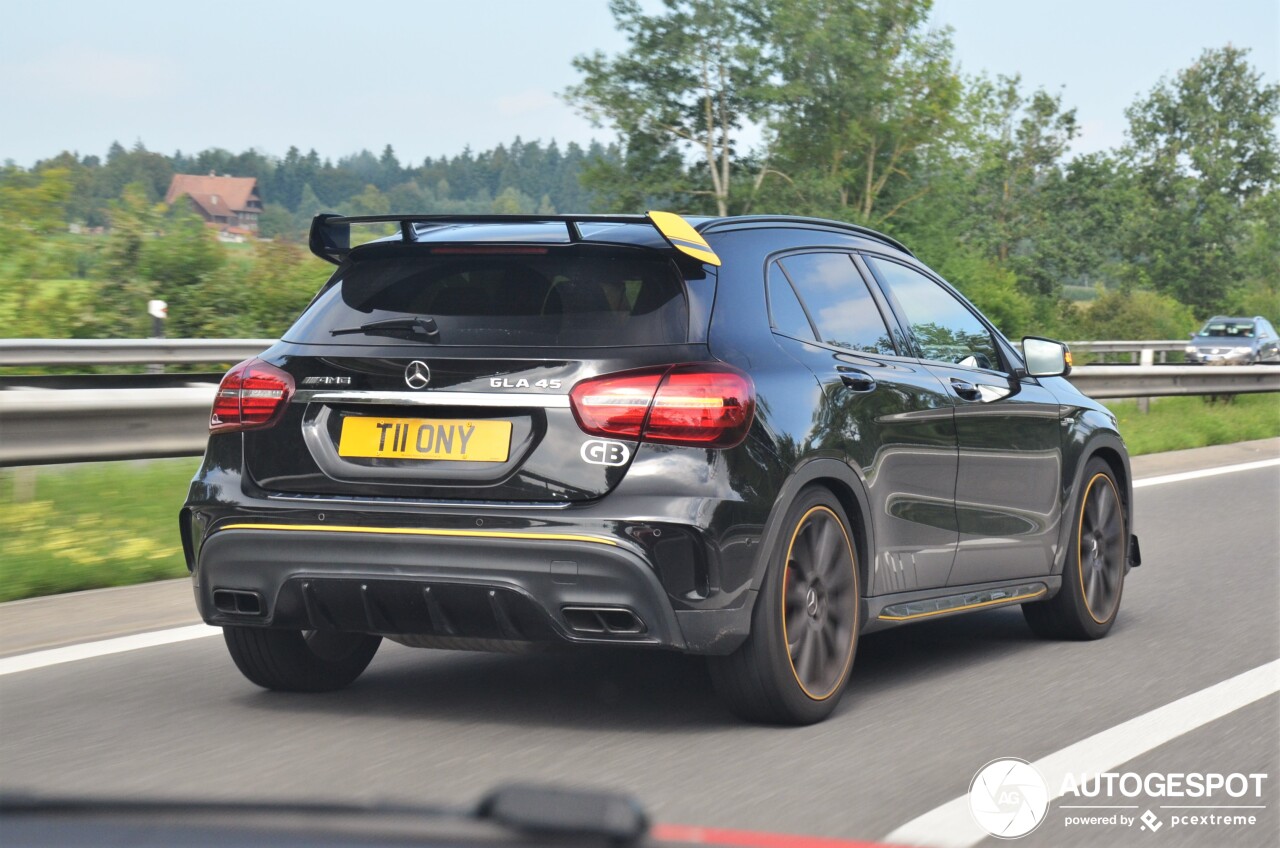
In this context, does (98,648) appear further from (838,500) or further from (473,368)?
(838,500)

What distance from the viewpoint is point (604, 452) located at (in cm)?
476

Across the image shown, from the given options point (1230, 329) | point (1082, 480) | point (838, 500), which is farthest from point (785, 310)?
point (1230, 329)

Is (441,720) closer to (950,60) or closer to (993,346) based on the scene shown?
(993,346)

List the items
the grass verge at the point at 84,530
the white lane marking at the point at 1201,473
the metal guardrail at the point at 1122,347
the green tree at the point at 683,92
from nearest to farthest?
the grass verge at the point at 84,530
the white lane marking at the point at 1201,473
the metal guardrail at the point at 1122,347
the green tree at the point at 683,92

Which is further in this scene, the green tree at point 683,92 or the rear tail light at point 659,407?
the green tree at point 683,92

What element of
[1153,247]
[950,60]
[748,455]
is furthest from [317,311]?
[1153,247]

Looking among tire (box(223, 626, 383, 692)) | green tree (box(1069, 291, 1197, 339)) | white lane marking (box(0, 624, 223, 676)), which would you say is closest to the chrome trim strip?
tire (box(223, 626, 383, 692))

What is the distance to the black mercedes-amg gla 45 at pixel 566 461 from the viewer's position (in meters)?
4.73

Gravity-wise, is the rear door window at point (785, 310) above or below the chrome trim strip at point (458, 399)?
above

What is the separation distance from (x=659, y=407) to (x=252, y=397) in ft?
4.21

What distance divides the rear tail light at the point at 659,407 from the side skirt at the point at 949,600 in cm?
105

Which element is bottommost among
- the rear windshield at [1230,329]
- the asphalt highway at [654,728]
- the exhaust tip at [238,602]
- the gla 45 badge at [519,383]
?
the rear windshield at [1230,329]

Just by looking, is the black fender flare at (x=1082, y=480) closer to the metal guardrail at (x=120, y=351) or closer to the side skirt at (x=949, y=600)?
the side skirt at (x=949, y=600)

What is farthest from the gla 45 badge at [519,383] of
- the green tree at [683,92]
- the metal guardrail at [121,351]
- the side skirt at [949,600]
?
the green tree at [683,92]
